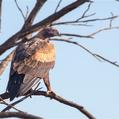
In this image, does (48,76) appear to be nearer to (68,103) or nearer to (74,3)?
(68,103)

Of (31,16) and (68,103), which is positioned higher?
(31,16)

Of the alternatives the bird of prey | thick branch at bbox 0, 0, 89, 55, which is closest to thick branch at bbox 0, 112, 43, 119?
thick branch at bbox 0, 0, 89, 55

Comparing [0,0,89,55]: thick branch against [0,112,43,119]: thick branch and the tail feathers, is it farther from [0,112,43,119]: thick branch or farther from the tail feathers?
the tail feathers

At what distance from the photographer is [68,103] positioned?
5.58 meters

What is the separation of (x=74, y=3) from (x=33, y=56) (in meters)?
5.05

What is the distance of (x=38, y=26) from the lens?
331cm

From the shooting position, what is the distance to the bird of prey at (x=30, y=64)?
731 cm

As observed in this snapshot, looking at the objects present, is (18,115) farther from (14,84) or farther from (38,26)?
(14,84)

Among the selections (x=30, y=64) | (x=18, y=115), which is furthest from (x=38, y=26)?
(x=30, y=64)

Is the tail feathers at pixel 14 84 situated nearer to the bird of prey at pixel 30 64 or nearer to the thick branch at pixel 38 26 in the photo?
the bird of prey at pixel 30 64

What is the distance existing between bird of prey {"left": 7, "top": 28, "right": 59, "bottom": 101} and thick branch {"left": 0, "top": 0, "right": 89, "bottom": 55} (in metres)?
3.25

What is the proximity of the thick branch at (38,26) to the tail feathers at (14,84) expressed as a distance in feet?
10.7

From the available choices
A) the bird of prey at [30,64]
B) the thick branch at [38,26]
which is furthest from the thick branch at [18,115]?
the bird of prey at [30,64]

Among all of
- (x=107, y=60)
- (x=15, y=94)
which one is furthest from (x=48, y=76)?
(x=107, y=60)
